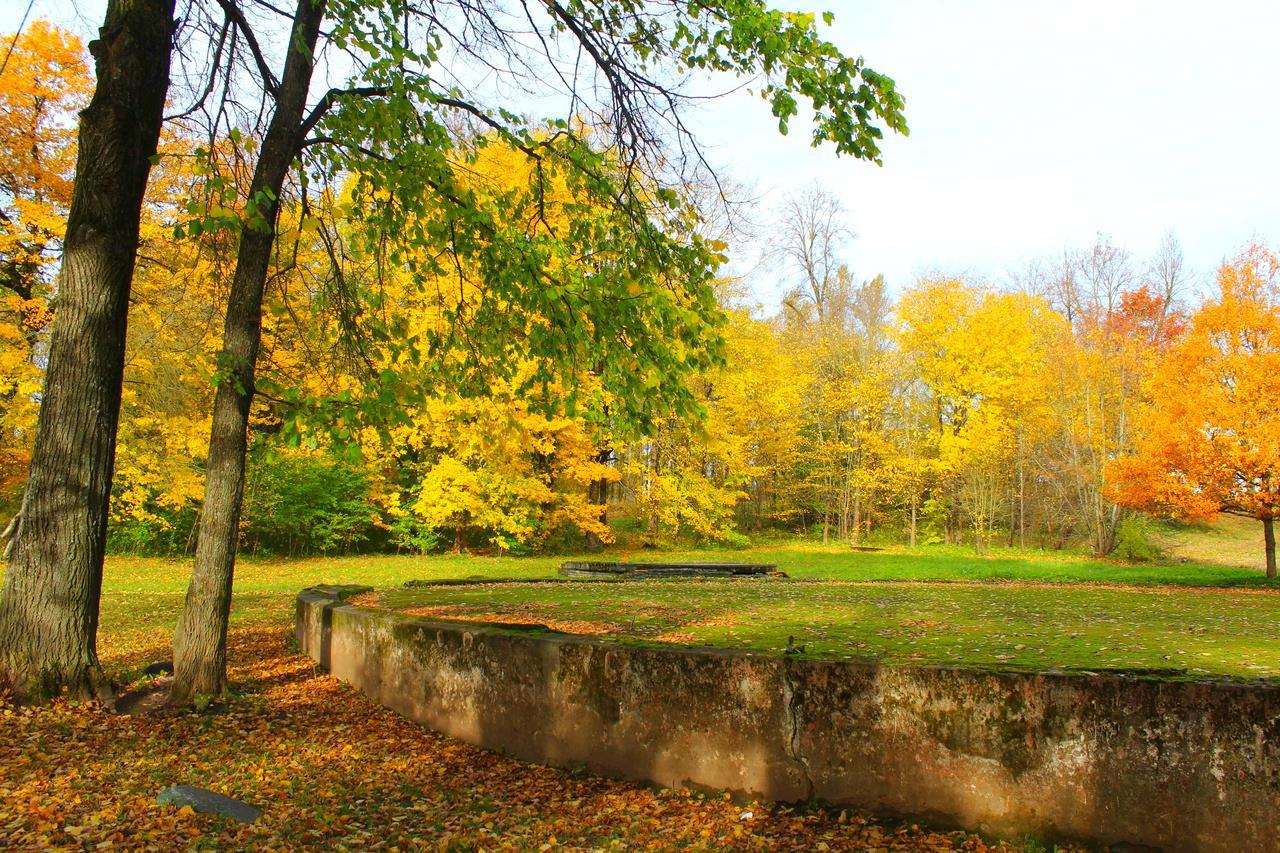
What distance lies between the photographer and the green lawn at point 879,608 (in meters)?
5.88

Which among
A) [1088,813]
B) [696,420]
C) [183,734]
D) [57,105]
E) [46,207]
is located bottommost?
[183,734]

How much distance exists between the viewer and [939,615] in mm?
8672

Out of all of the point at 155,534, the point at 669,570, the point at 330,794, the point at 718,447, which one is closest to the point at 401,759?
the point at 330,794

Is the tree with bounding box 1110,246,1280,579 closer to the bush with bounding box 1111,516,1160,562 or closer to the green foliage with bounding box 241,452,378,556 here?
the bush with bounding box 1111,516,1160,562

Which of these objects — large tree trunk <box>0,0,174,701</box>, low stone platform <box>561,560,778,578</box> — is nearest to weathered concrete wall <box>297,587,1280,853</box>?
large tree trunk <box>0,0,174,701</box>

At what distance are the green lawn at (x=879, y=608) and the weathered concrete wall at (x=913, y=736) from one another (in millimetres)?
351

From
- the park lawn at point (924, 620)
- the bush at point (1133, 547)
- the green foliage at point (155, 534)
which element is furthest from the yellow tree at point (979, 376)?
the green foliage at point (155, 534)

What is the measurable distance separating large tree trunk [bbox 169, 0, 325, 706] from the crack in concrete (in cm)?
440

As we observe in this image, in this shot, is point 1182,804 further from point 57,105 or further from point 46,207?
point 57,105

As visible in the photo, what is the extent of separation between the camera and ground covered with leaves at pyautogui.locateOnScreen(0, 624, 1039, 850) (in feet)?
11.9

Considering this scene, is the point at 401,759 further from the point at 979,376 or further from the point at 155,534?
the point at 979,376

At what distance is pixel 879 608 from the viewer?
9430 millimetres

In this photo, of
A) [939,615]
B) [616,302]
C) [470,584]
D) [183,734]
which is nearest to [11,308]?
[470,584]

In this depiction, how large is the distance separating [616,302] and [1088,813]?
442 centimetres
